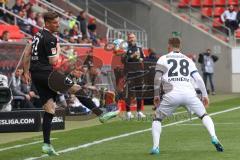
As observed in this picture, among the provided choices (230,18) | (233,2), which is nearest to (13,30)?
(230,18)

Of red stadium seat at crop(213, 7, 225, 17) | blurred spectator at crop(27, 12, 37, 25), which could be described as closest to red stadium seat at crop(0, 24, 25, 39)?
blurred spectator at crop(27, 12, 37, 25)

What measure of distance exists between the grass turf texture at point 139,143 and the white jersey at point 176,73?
950 mm

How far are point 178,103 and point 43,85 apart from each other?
2.01 m

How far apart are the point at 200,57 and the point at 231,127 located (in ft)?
56.6

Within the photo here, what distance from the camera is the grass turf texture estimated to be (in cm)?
1166

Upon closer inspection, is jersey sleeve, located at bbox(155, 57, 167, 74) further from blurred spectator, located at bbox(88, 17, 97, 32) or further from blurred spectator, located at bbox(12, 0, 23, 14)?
blurred spectator, located at bbox(88, 17, 97, 32)

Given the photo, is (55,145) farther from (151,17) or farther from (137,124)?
(151,17)

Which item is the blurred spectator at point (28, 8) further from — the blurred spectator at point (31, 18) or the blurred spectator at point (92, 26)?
the blurred spectator at point (92, 26)

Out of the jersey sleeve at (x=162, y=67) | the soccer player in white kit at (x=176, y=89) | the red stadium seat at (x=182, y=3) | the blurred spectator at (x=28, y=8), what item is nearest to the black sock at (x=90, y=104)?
the soccer player in white kit at (x=176, y=89)

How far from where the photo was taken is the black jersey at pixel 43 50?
12.0 m

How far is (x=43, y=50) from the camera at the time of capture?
12.0 meters

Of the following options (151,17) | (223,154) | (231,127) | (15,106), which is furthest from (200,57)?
(223,154)

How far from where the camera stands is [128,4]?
120 ft

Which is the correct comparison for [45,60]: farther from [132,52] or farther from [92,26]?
[92,26]
